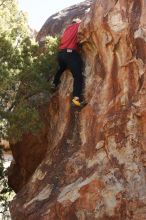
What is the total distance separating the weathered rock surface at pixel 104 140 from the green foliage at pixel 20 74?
4.70 feet

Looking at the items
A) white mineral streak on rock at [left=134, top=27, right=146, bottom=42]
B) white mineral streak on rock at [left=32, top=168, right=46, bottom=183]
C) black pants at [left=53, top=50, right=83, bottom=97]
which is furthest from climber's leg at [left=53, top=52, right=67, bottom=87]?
white mineral streak on rock at [left=32, top=168, right=46, bottom=183]

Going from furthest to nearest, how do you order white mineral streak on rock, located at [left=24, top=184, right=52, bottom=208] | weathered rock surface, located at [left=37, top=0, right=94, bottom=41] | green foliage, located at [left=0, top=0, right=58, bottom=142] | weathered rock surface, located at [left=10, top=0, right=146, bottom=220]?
weathered rock surface, located at [left=37, top=0, right=94, bottom=41]
green foliage, located at [left=0, top=0, right=58, bottom=142]
white mineral streak on rock, located at [left=24, top=184, right=52, bottom=208]
weathered rock surface, located at [left=10, top=0, right=146, bottom=220]

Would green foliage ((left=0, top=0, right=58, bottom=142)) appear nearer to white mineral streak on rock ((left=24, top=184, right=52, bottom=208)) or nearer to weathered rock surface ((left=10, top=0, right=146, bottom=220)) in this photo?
weathered rock surface ((left=10, top=0, right=146, bottom=220))

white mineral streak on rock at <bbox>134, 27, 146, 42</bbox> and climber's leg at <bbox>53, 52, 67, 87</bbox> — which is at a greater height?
climber's leg at <bbox>53, 52, 67, 87</bbox>

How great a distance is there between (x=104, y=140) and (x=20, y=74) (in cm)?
419

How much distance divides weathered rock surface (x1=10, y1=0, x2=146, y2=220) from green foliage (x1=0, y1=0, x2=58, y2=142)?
4.70ft

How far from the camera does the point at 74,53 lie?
14.0 meters

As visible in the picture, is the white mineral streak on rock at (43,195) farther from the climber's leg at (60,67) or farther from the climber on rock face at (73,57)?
the climber's leg at (60,67)

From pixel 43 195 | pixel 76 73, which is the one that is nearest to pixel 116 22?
pixel 76 73

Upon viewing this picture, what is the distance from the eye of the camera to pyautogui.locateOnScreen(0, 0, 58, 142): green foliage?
14.6 metres

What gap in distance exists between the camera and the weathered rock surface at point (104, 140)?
1170cm

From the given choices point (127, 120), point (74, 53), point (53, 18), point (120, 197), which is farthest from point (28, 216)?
point (53, 18)

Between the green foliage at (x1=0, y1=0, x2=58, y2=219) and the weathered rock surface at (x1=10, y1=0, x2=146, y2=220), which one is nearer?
the weathered rock surface at (x1=10, y1=0, x2=146, y2=220)

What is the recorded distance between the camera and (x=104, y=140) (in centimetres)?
1241
